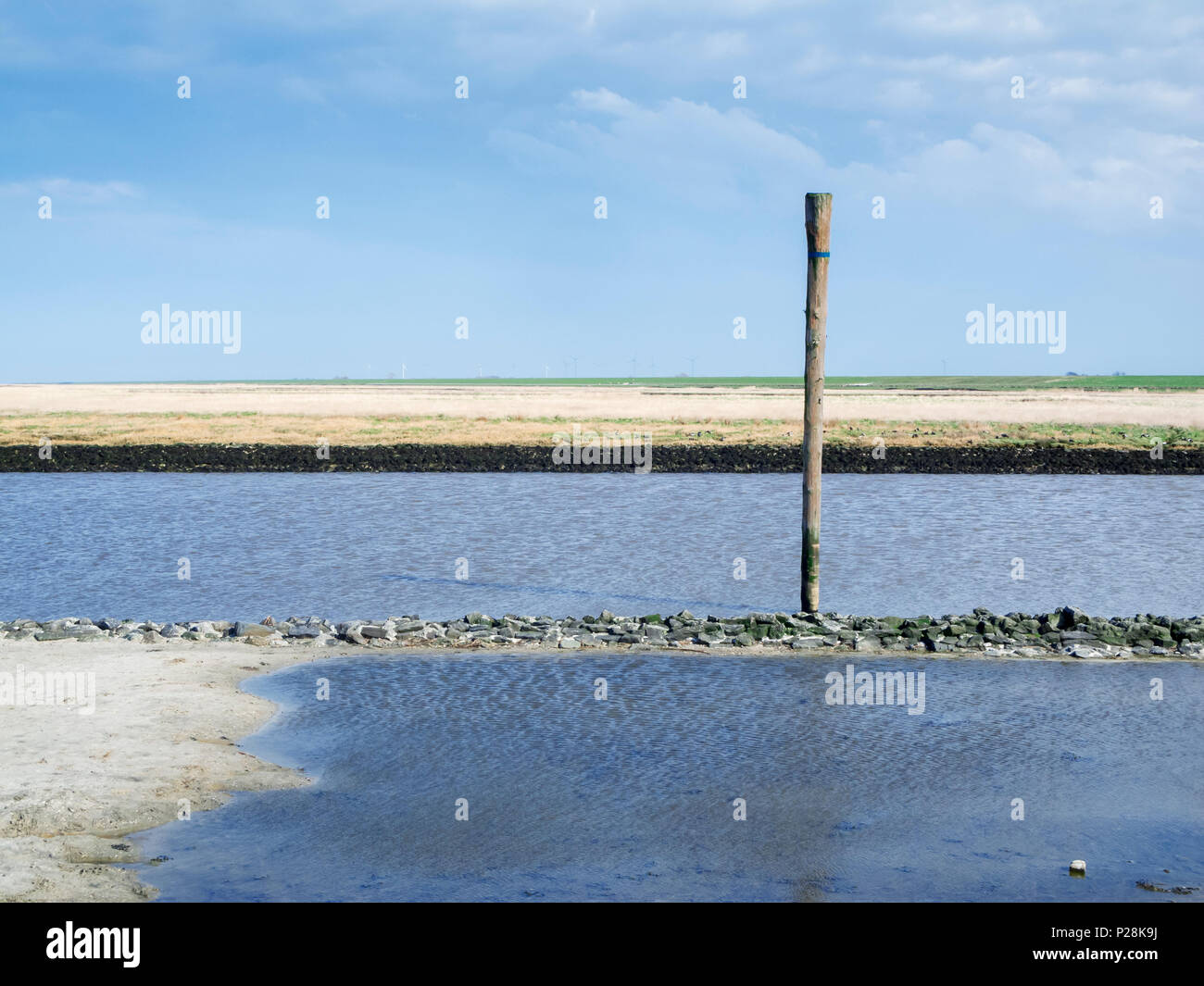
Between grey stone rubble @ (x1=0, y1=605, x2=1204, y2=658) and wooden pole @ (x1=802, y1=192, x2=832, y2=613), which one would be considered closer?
grey stone rubble @ (x1=0, y1=605, x2=1204, y2=658)

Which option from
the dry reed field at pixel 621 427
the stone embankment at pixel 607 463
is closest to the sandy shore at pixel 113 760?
the stone embankment at pixel 607 463

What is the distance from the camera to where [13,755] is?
9.08 m

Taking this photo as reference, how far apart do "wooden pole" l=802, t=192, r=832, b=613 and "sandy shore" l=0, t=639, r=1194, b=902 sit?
223 centimetres

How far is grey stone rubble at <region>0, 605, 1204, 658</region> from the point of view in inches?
531

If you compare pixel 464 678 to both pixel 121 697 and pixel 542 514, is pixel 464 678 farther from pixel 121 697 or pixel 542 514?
pixel 542 514

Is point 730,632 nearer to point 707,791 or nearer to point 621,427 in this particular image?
point 707,791

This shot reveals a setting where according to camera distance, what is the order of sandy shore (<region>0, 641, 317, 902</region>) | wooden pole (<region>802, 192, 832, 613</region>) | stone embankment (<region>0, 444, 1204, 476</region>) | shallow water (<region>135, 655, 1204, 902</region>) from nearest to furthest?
shallow water (<region>135, 655, 1204, 902</region>), sandy shore (<region>0, 641, 317, 902</region>), wooden pole (<region>802, 192, 832, 613</region>), stone embankment (<region>0, 444, 1204, 476</region>)

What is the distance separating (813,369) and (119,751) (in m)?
9.78

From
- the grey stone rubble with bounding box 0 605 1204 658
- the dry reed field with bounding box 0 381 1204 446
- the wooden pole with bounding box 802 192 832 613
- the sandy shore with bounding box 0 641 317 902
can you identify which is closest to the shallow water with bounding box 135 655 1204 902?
the sandy shore with bounding box 0 641 317 902

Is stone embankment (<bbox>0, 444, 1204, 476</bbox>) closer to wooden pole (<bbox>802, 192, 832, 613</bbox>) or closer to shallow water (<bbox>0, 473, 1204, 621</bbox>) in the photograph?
shallow water (<bbox>0, 473, 1204, 621</bbox>)

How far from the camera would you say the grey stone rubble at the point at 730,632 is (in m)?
13.5

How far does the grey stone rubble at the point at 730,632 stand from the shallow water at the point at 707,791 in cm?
101

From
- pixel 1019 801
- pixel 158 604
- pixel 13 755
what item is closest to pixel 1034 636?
pixel 1019 801

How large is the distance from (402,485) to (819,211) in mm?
24160
